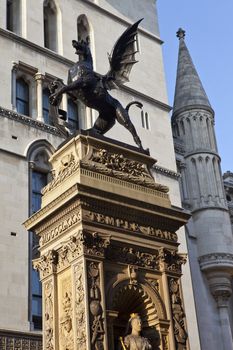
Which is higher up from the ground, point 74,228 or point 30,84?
point 30,84

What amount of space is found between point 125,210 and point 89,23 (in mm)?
20601

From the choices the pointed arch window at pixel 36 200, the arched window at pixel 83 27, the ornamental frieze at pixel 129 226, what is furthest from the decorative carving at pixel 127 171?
the arched window at pixel 83 27

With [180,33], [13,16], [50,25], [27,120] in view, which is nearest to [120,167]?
[27,120]

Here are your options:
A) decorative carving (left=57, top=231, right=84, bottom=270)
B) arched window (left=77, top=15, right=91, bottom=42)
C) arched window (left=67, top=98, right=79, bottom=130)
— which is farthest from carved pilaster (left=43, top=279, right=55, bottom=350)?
arched window (left=77, top=15, right=91, bottom=42)

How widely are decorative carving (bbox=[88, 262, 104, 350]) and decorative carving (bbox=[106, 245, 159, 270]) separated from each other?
60cm

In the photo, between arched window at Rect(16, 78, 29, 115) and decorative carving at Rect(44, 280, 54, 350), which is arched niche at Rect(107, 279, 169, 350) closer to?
decorative carving at Rect(44, 280, 54, 350)

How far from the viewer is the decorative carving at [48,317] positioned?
1181 cm

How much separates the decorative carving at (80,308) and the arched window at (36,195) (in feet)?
36.7

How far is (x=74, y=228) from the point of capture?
11.7 metres

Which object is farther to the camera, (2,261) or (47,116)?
(47,116)

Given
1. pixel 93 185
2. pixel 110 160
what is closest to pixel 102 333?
pixel 93 185

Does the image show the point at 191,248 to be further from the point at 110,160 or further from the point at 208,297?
the point at 110,160

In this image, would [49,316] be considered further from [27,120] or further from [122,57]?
[27,120]

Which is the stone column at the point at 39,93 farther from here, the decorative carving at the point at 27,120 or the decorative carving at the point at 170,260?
the decorative carving at the point at 170,260
